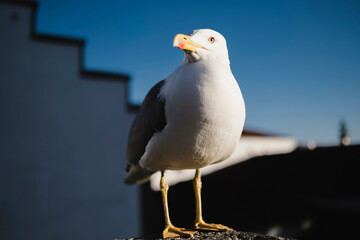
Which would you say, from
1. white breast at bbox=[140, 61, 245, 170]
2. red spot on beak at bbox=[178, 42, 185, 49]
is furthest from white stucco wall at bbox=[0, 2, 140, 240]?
red spot on beak at bbox=[178, 42, 185, 49]

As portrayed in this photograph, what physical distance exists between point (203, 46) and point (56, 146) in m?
7.07

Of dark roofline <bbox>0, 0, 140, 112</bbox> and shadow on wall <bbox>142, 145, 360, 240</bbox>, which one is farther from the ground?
dark roofline <bbox>0, 0, 140, 112</bbox>

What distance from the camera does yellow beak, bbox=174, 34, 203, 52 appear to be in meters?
1.81

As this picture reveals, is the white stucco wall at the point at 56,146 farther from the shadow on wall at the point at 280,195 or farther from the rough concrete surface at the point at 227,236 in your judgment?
the rough concrete surface at the point at 227,236

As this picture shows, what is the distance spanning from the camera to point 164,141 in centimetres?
200

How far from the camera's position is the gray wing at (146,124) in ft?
6.88

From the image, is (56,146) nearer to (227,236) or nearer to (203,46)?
(227,236)

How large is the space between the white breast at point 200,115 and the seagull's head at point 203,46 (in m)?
0.06

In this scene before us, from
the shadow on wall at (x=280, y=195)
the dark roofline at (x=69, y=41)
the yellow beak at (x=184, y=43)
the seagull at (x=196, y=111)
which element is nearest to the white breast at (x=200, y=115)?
the seagull at (x=196, y=111)

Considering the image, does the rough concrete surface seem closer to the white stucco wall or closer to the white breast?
the white breast

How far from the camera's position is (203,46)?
1.97 meters

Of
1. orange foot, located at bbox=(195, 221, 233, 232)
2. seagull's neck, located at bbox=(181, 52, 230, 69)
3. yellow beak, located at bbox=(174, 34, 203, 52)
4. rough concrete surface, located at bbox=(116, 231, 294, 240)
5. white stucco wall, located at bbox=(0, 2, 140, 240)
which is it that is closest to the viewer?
yellow beak, located at bbox=(174, 34, 203, 52)

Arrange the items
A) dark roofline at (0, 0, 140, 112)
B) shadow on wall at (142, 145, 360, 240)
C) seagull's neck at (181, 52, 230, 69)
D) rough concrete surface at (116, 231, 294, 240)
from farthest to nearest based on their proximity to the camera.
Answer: dark roofline at (0, 0, 140, 112) → shadow on wall at (142, 145, 360, 240) → rough concrete surface at (116, 231, 294, 240) → seagull's neck at (181, 52, 230, 69)

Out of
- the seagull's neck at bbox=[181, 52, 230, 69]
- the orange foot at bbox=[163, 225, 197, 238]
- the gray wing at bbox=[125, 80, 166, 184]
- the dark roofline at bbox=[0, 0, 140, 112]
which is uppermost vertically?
the dark roofline at bbox=[0, 0, 140, 112]
